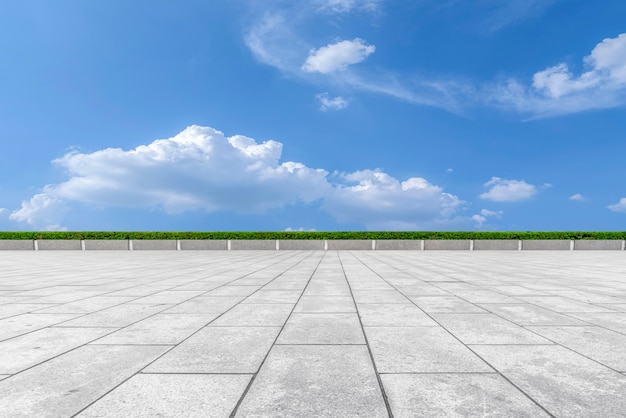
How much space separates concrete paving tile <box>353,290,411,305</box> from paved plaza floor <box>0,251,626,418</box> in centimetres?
A: 5

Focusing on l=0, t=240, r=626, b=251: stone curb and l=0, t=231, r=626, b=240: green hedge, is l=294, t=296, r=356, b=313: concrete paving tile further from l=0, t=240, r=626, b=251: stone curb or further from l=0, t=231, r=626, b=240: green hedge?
l=0, t=231, r=626, b=240: green hedge

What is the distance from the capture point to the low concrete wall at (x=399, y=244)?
1048 inches

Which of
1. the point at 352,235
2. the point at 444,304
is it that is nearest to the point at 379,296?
the point at 444,304

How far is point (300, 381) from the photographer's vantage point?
312 centimetres

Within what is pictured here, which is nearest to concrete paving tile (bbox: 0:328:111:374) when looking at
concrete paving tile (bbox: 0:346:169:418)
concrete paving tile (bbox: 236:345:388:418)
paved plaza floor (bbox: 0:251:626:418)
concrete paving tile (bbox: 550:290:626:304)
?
paved plaza floor (bbox: 0:251:626:418)

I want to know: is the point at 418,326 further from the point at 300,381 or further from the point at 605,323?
the point at 605,323

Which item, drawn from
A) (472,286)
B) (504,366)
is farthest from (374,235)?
(504,366)

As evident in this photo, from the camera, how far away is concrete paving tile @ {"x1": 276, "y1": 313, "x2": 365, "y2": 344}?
428 centimetres

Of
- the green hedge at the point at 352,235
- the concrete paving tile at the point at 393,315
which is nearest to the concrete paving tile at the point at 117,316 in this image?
the concrete paving tile at the point at 393,315

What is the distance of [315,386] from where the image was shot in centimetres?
302

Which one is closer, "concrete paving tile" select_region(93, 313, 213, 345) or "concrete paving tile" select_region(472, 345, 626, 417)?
"concrete paving tile" select_region(472, 345, 626, 417)

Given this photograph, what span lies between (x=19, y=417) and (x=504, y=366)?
3.88 metres

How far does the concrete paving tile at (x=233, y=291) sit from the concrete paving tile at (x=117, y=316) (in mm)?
1357

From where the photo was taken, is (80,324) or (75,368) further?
(80,324)
